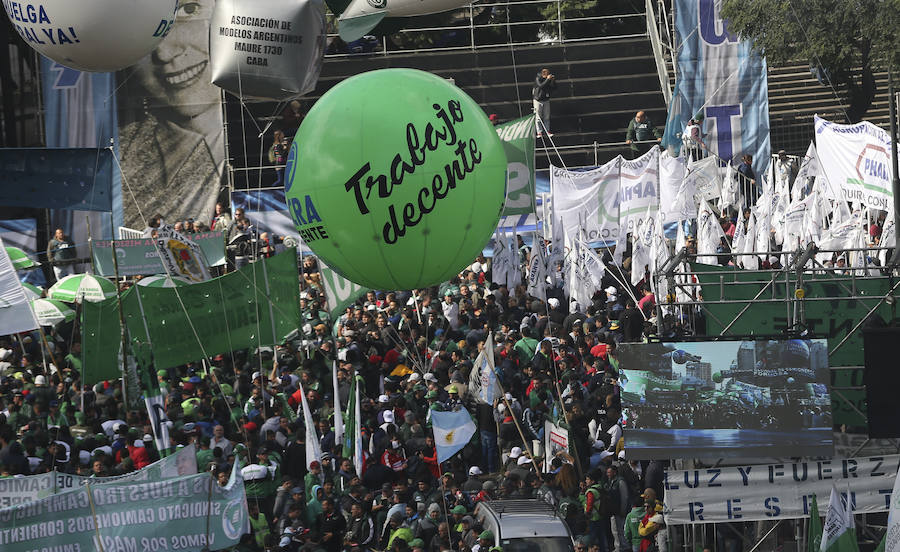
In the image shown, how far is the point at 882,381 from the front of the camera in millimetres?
12469

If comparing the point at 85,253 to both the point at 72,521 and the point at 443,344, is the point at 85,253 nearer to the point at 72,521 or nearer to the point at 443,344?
the point at 443,344

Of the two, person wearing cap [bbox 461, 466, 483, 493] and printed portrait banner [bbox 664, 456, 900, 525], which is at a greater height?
printed portrait banner [bbox 664, 456, 900, 525]

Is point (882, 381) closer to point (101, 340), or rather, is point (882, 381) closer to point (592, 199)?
point (101, 340)

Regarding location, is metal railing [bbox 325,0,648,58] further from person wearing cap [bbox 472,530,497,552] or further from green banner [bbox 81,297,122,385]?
person wearing cap [bbox 472,530,497,552]

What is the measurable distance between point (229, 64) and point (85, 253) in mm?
17080

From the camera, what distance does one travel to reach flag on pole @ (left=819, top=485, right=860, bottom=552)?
34.6ft

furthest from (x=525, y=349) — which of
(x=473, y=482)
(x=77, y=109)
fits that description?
(x=77, y=109)

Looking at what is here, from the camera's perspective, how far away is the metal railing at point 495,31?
1241 inches

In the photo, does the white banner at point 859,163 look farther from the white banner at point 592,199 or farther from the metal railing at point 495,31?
the metal railing at point 495,31

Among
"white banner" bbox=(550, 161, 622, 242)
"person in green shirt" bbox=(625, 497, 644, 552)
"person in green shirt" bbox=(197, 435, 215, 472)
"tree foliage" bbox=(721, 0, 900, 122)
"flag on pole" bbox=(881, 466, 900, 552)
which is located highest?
"tree foliage" bbox=(721, 0, 900, 122)

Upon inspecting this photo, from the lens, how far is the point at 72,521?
12586mm

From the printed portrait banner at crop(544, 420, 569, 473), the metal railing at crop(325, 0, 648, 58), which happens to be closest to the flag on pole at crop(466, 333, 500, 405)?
the printed portrait banner at crop(544, 420, 569, 473)

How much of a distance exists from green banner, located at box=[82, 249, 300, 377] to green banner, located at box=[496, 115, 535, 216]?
277 cm

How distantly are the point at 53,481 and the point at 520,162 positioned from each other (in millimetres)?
7405
